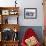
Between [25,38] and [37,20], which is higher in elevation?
[37,20]

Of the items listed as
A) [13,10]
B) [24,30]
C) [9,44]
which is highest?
[13,10]

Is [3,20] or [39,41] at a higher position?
[3,20]

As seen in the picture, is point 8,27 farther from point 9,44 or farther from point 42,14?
point 42,14

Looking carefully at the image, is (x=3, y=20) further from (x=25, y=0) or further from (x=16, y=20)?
(x=25, y=0)

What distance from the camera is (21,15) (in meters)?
5.78

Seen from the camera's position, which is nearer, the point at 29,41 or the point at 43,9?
the point at 29,41

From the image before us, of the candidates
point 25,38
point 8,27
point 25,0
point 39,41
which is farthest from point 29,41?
point 25,0

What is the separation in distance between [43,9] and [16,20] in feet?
3.46

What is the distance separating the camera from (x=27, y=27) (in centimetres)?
577

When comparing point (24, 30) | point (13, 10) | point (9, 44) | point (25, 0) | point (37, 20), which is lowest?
point (9, 44)

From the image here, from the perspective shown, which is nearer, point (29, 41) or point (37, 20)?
point (29, 41)

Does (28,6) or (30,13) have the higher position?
(28,6)

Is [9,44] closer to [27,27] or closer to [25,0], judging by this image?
[27,27]

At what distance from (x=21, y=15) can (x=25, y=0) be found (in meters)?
0.57
